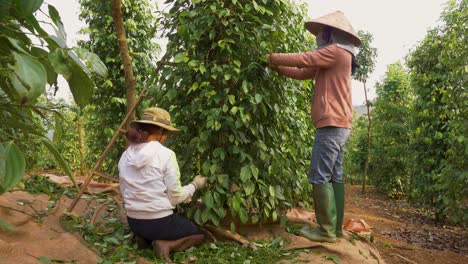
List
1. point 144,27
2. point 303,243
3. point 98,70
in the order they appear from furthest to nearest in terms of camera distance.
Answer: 1. point 144,27
2. point 303,243
3. point 98,70

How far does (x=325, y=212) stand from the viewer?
8.89ft

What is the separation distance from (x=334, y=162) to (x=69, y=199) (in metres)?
2.26

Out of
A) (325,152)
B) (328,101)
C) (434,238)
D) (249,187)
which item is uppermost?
(328,101)

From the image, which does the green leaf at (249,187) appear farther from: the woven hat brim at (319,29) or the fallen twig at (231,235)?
the woven hat brim at (319,29)

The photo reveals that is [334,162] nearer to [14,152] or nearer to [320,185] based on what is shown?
[320,185]

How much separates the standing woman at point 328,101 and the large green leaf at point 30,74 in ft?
6.64

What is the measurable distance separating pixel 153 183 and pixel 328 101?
1258 mm

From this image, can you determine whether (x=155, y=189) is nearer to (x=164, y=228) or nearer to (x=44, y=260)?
(x=164, y=228)

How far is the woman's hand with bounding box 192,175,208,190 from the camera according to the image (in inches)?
107

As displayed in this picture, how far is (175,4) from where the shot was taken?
321cm

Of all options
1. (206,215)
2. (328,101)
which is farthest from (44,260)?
(328,101)

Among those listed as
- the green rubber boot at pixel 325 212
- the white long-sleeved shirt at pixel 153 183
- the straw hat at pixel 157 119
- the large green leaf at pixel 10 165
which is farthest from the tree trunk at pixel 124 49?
the large green leaf at pixel 10 165

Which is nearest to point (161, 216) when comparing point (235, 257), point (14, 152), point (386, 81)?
point (235, 257)

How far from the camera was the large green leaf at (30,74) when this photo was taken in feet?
2.58
